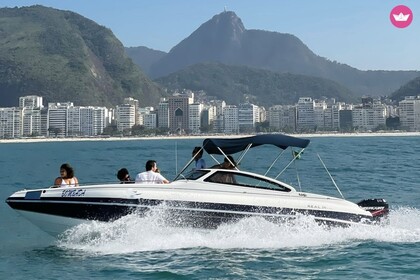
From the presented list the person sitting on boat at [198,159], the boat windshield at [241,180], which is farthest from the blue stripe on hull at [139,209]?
the person sitting on boat at [198,159]

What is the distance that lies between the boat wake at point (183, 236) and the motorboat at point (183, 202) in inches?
5.6

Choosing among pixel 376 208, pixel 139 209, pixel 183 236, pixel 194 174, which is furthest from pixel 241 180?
pixel 376 208

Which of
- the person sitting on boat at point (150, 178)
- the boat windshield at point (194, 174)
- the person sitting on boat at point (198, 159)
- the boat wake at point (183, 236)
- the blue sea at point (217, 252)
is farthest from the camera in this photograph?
the person sitting on boat at point (198, 159)

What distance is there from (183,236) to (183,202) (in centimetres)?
75

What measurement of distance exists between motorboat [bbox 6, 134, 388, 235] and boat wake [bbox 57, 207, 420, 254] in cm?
14

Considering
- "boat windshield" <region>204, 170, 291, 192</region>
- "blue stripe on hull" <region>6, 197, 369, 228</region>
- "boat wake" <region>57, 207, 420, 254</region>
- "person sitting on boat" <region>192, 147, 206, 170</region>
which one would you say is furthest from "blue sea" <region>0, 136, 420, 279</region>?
"person sitting on boat" <region>192, 147, 206, 170</region>

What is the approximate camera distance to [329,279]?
391 inches

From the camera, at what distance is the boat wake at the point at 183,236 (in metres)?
11.9

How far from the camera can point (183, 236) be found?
39.6ft

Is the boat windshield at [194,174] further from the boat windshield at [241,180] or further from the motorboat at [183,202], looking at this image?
the boat windshield at [241,180]

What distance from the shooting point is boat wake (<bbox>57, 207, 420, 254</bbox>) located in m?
11.9

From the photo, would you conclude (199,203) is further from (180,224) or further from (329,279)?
(329,279)

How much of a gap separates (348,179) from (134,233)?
2120 centimetres

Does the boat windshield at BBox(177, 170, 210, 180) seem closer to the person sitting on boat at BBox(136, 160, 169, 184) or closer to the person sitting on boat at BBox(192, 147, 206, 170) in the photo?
the person sitting on boat at BBox(136, 160, 169, 184)
